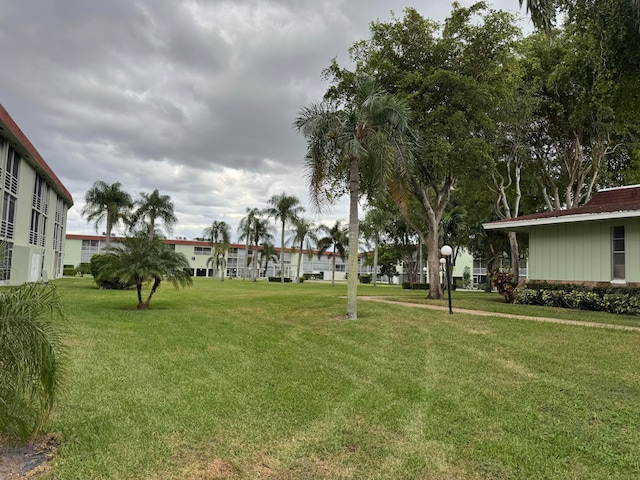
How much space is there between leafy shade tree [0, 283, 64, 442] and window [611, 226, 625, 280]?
55.0ft

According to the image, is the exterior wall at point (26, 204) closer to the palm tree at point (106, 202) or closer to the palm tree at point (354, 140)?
the palm tree at point (106, 202)

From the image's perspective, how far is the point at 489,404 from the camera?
5.43 meters

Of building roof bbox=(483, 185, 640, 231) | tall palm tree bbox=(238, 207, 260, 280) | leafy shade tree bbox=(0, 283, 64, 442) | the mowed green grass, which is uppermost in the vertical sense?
tall palm tree bbox=(238, 207, 260, 280)

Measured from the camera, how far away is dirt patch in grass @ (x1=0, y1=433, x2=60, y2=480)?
3.54 meters

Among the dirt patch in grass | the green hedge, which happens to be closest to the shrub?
the green hedge

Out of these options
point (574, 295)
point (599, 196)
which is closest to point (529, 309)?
point (574, 295)

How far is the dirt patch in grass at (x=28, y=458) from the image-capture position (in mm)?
3539

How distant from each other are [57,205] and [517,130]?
37809 millimetres

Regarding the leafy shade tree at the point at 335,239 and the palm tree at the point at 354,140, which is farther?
the leafy shade tree at the point at 335,239

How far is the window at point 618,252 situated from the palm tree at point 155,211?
43538mm

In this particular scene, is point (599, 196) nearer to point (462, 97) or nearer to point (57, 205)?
point (462, 97)

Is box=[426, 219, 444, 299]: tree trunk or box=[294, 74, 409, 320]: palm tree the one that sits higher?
box=[294, 74, 409, 320]: palm tree

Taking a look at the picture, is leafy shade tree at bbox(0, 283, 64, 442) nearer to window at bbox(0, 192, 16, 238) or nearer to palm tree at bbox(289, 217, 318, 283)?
window at bbox(0, 192, 16, 238)

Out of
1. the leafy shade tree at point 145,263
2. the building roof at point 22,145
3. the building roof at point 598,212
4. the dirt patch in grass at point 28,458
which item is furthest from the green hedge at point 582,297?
the building roof at point 22,145
